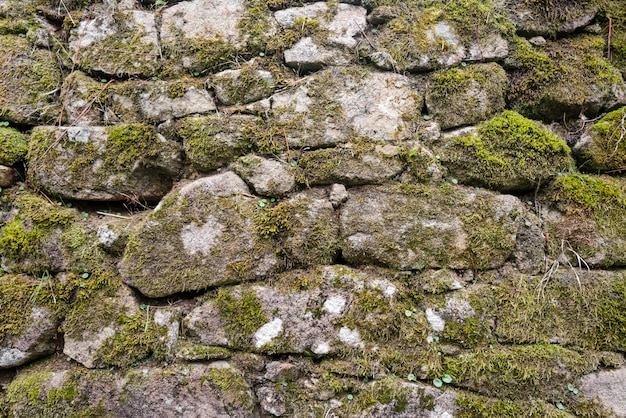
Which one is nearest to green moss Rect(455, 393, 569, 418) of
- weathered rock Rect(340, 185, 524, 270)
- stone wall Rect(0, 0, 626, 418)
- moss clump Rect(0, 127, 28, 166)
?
stone wall Rect(0, 0, 626, 418)

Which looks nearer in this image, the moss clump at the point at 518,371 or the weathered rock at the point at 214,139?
the moss clump at the point at 518,371

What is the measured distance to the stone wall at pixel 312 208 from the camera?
193 centimetres

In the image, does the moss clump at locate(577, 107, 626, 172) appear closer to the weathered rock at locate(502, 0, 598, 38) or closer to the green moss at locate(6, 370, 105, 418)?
the weathered rock at locate(502, 0, 598, 38)

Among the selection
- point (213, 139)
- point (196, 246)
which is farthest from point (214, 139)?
point (196, 246)

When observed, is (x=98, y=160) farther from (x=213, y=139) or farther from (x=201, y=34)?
(x=201, y=34)

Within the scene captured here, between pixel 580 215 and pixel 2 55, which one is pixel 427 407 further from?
pixel 2 55

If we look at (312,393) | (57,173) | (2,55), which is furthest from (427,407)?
(2,55)

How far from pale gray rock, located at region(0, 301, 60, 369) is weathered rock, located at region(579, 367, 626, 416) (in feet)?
8.84

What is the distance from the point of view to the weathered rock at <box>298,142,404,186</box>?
221cm

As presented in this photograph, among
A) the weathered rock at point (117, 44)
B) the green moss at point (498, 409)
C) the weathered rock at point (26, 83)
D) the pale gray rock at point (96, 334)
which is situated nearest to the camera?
the green moss at point (498, 409)

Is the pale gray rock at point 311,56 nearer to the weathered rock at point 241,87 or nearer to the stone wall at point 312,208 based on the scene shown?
the stone wall at point 312,208

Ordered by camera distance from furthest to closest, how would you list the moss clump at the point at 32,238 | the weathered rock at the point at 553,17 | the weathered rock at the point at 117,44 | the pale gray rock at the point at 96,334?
the weathered rock at the point at 553,17, the weathered rock at the point at 117,44, the moss clump at the point at 32,238, the pale gray rock at the point at 96,334

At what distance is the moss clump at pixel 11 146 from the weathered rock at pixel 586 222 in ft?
9.92

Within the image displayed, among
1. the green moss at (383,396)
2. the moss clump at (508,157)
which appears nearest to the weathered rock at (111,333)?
the green moss at (383,396)
